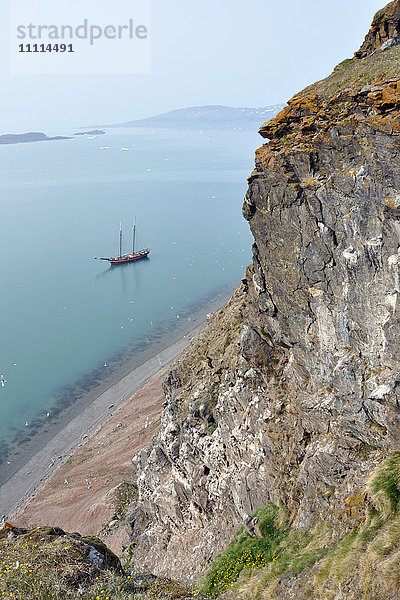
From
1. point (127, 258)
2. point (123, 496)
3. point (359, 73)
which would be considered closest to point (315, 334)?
point (359, 73)

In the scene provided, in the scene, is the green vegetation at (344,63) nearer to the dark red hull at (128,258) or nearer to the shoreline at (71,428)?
the shoreline at (71,428)

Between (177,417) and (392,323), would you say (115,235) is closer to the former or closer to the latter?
(177,417)

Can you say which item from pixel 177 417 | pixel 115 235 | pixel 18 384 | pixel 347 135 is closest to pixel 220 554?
pixel 177 417

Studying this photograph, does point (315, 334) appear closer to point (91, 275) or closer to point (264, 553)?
point (264, 553)

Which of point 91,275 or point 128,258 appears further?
point 128,258

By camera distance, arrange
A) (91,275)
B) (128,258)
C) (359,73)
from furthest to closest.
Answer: (128,258) < (91,275) < (359,73)

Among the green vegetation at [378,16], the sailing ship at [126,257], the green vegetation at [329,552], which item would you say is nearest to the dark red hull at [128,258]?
the sailing ship at [126,257]
